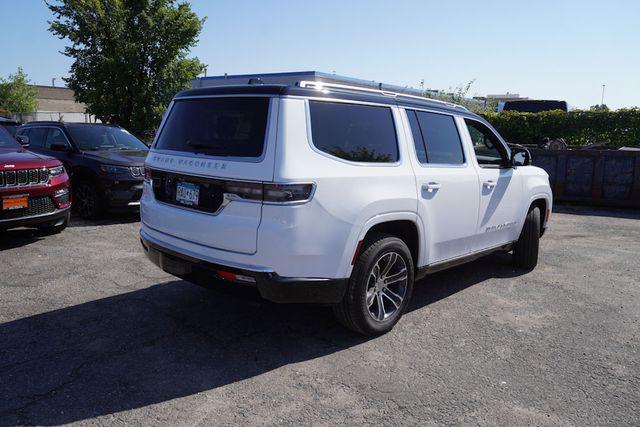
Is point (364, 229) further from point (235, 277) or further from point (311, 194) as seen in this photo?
point (235, 277)

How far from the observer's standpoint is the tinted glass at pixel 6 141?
735cm

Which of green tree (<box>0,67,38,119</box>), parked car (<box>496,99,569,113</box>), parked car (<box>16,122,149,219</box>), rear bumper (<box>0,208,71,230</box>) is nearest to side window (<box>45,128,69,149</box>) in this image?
parked car (<box>16,122,149,219</box>)

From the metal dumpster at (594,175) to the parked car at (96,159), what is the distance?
28.7ft

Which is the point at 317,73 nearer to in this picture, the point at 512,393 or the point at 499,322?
the point at 499,322

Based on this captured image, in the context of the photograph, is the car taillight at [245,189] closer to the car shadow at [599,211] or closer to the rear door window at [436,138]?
the rear door window at [436,138]

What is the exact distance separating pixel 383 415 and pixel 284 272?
107 centimetres

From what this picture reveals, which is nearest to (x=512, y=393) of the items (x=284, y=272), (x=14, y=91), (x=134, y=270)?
(x=284, y=272)

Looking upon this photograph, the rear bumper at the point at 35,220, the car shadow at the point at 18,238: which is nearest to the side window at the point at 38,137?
the car shadow at the point at 18,238

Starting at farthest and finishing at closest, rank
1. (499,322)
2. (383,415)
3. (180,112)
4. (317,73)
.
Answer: (317,73) → (499,322) → (180,112) → (383,415)

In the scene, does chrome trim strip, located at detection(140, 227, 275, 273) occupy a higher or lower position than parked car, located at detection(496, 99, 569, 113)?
lower

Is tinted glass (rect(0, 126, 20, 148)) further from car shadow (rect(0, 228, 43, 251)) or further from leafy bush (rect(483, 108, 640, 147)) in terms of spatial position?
leafy bush (rect(483, 108, 640, 147))

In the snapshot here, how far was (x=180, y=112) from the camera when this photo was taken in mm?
4141

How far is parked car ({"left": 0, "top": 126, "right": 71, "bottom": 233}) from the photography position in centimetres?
624

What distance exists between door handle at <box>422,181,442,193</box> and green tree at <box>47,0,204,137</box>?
1388cm
